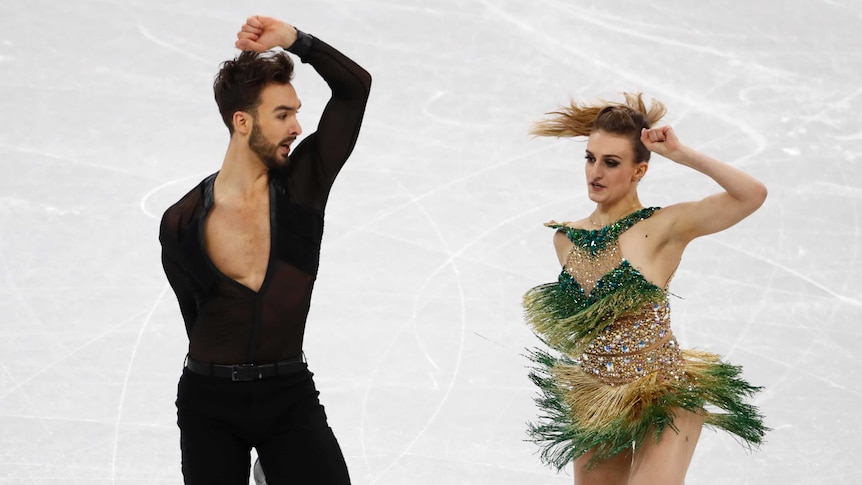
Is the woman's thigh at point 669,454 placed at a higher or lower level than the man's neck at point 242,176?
lower

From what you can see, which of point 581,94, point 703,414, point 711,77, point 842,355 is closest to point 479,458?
point 703,414

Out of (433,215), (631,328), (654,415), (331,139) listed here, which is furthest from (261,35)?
(433,215)

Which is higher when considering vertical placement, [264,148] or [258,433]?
[264,148]

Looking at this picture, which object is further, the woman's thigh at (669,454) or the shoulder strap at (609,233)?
the shoulder strap at (609,233)

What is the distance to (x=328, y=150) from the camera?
3820 mm

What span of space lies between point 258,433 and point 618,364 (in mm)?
1211

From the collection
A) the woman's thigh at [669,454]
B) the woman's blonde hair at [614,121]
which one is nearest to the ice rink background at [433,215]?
the woman's thigh at [669,454]

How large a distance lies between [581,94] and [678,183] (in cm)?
92

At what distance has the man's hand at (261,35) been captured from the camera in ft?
11.9

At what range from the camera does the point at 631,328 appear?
4.12m

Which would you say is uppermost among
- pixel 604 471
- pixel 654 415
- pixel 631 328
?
pixel 631 328

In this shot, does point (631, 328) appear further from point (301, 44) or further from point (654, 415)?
point (301, 44)

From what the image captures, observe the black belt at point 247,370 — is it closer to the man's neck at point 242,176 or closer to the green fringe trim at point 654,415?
the man's neck at point 242,176

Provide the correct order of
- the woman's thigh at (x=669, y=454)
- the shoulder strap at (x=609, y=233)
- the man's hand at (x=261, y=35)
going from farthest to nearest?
the shoulder strap at (x=609, y=233) → the woman's thigh at (x=669, y=454) → the man's hand at (x=261, y=35)
